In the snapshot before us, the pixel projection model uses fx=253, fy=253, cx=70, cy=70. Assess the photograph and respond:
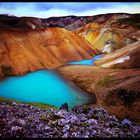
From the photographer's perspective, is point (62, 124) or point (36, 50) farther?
point (36, 50)

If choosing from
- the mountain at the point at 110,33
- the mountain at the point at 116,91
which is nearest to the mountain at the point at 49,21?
the mountain at the point at 110,33

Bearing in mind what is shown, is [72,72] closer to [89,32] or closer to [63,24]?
[89,32]

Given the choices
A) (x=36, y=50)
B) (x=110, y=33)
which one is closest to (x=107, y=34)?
(x=110, y=33)

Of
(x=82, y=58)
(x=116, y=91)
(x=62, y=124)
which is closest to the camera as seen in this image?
(x=62, y=124)

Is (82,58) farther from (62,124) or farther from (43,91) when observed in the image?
(62,124)

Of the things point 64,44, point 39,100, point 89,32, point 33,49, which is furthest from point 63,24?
point 39,100

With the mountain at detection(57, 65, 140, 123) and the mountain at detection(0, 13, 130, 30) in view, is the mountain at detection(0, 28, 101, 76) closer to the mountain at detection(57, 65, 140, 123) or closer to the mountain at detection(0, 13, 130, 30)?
the mountain at detection(0, 13, 130, 30)
